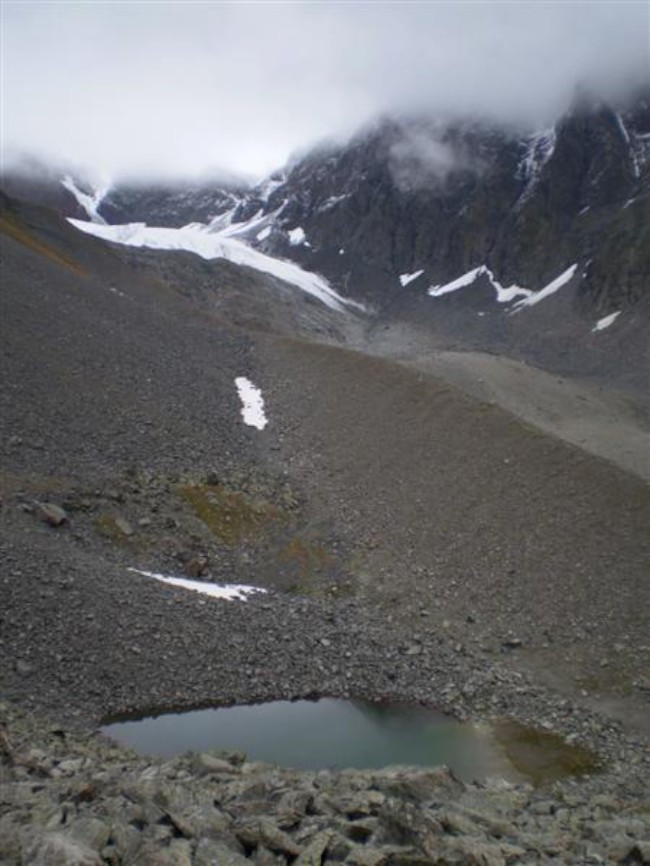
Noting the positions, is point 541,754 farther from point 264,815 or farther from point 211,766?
point 264,815

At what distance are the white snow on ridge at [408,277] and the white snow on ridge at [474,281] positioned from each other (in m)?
5.24

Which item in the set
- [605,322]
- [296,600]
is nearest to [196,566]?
[296,600]

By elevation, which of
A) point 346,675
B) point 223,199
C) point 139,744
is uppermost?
point 223,199

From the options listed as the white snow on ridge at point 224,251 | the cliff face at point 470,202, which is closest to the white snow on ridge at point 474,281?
the cliff face at point 470,202

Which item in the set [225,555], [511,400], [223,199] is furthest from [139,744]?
[223,199]

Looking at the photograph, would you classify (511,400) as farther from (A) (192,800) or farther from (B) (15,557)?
(A) (192,800)

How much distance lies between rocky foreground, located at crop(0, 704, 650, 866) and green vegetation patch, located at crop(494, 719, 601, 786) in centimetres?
205

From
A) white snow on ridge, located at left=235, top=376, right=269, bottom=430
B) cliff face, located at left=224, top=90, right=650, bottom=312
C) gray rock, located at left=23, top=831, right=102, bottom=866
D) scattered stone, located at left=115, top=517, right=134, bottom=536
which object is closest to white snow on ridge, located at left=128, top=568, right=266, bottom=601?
scattered stone, located at left=115, top=517, right=134, bottom=536

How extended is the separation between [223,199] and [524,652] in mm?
184781

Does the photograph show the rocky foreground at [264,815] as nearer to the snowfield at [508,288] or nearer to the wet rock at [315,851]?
the wet rock at [315,851]

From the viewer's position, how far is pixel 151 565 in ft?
85.3

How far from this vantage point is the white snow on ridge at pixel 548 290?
320 feet

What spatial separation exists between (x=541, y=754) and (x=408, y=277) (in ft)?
340

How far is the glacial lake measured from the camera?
19047 millimetres
